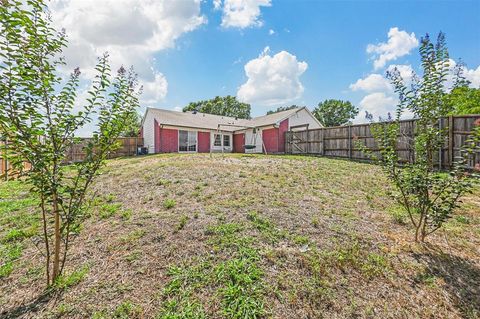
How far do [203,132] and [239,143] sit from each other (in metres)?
3.57

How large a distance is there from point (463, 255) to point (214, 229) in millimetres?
3312

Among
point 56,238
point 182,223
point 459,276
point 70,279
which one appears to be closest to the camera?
point 56,238

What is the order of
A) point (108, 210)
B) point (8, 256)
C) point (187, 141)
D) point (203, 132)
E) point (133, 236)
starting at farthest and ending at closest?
point (203, 132) → point (187, 141) → point (108, 210) → point (133, 236) → point (8, 256)

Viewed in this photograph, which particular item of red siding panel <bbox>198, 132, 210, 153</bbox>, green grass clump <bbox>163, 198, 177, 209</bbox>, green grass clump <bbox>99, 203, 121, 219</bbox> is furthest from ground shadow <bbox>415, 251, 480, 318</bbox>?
red siding panel <bbox>198, 132, 210, 153</bbox>

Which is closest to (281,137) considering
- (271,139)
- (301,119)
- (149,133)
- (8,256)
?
(271,139)

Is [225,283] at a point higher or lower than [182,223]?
lower

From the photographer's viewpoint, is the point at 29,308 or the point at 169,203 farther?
the point at 169,203

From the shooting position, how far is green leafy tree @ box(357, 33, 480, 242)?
285 cm

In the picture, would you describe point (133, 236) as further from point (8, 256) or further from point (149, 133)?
point (149, 133)

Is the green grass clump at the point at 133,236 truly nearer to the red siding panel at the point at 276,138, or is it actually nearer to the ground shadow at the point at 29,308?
the ground shadow at the point at 29,308

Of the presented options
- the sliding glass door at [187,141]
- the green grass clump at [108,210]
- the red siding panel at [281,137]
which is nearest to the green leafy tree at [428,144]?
the green grass clump at [108,210]

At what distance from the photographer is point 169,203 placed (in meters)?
4.44

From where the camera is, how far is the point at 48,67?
2.18m

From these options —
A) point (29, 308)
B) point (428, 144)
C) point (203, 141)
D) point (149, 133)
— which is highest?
point (149, 133)
